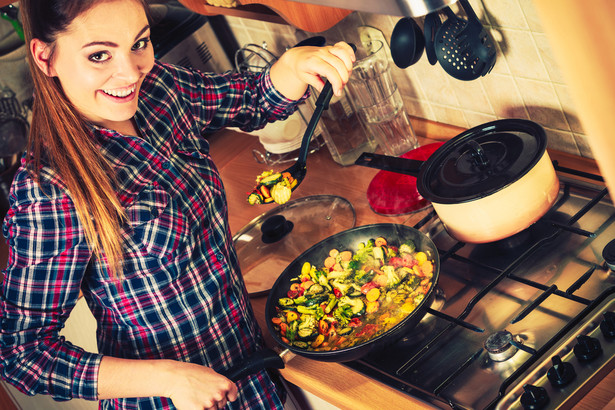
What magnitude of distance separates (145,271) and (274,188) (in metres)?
0.32

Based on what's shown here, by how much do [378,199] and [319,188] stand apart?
22cm

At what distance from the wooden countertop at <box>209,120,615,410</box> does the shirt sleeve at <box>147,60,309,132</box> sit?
260mm

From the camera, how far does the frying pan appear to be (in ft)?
3.57

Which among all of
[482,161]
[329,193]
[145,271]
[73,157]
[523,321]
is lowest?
[523,321]

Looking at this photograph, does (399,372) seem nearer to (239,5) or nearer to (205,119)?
(205,119)

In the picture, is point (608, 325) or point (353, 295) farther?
point (353, 295)

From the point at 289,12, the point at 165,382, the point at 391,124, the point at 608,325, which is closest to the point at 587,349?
the point at 608,325

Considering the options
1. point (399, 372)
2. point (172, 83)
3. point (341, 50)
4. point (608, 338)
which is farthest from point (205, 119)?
point (608, 338)

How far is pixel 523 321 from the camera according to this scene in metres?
1.07

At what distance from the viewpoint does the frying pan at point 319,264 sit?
1089mm

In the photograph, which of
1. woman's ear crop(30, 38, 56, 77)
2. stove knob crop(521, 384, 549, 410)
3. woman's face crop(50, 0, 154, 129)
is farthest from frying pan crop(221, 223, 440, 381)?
woman's ear crop(30, 38, 56, 77)

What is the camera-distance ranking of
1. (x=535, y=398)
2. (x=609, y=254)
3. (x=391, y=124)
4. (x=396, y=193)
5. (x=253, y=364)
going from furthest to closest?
→ 1. (x=391, y=124)
2. (x=396, y=193)
3. (x=253, y=364)
4. (x=609, y=254)
5. (x=535, y=398)

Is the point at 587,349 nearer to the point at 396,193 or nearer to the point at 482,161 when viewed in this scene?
the point at 482,161

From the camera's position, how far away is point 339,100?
5.48 feet
